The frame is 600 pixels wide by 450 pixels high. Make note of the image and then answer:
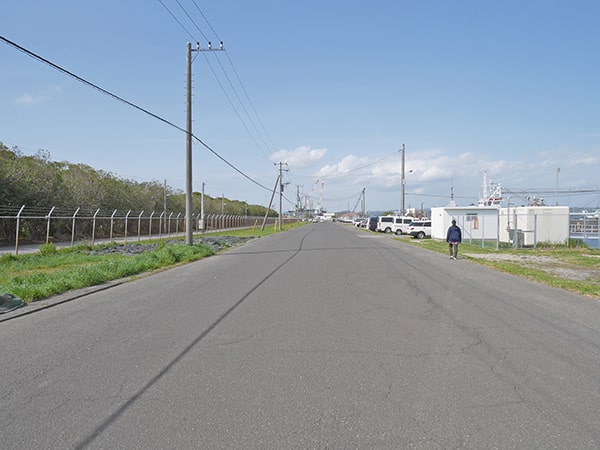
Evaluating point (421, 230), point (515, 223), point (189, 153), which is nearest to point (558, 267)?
point (515, 223)

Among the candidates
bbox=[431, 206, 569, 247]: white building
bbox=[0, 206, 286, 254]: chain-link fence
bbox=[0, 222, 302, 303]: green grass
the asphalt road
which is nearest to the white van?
bbox=[431, 206, 569, 247]: white building

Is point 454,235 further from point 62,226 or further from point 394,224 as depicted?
point 394,224

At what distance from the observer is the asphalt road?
382cm

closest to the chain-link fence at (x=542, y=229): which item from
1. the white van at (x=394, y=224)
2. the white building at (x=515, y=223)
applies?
the white building at (x=515, y=223)

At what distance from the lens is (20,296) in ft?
33.2

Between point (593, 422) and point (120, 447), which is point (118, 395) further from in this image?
point (593, 422)

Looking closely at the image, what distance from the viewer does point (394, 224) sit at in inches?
2245

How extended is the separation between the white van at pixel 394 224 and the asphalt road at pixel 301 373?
149 feet

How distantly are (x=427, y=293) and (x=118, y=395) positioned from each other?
8105 mm

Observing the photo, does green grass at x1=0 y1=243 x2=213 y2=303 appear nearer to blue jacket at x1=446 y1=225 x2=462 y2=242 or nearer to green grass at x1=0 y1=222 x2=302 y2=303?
green grass at x1=0 y1=222 x2=302 y2=303

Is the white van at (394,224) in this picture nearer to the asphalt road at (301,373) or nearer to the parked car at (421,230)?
the parked car at (421,230)

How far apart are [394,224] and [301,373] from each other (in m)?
52.9

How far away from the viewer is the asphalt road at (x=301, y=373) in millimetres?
3816

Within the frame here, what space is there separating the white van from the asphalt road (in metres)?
45.5
